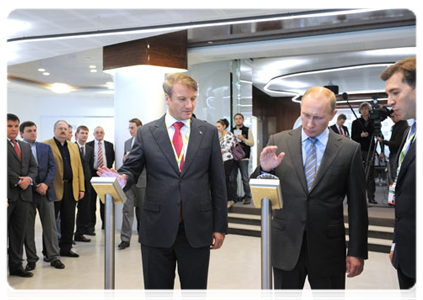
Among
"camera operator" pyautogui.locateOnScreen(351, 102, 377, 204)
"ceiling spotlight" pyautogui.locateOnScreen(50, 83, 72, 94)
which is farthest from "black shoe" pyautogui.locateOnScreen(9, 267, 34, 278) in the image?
"ceiling spotlight" pyautogui.locateOnScreen(50, 83, 72, 94)

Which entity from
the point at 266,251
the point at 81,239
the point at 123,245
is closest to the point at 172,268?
the point at 266,251

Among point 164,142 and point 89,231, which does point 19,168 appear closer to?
point 89,231

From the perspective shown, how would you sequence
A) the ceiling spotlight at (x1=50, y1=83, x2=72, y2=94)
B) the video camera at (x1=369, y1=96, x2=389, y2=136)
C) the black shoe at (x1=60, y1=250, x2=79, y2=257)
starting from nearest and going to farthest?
the black shoe at (x1=60, y1=250, x2=79, y2=257), the video camera at (x1=369, y1=96, x2=389, y2=136), the ceiling spotlight at (x1=50, y1=83, x2=72, y2=94)

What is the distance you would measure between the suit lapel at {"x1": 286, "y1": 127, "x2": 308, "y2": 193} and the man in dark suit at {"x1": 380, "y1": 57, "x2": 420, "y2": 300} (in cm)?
43

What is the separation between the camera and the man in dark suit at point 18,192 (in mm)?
4348

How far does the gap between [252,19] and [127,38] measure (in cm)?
199

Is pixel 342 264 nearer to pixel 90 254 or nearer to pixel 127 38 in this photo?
pixel 90 254

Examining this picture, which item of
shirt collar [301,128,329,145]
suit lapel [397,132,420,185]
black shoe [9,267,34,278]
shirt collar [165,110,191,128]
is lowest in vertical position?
black shoe [9,267,34,278]

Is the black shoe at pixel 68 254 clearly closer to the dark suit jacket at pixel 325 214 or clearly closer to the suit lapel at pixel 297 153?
the dark suit jacket at pixel 325 214

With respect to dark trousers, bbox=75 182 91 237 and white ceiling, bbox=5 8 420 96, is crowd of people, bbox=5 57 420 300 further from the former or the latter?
dark trousers, bbox=75 182 91 237

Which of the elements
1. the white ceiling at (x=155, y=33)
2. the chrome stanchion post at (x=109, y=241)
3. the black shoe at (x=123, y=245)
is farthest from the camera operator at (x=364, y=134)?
the chrome stanchion post at (x=109, y=241)

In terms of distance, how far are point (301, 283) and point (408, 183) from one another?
0.72 meters

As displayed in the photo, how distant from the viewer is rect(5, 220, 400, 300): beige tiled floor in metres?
3.93
